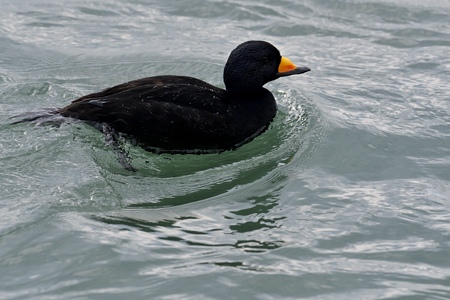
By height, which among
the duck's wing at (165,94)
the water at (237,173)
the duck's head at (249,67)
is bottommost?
the water at (237,173)

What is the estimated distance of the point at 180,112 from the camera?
7223mm

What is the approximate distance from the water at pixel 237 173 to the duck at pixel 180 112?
0.16 meters

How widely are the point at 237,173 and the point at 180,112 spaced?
0.71m

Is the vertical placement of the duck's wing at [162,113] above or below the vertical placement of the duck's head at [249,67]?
below

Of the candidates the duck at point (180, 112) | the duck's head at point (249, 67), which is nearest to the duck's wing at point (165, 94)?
the duck at point (180, 112)

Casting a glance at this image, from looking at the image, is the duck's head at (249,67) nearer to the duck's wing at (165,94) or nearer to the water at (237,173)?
the duck's wing at (165,94)

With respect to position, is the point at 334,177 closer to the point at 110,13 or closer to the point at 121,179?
the point at 121,179

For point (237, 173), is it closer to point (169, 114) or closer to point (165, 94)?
point (169, 114)

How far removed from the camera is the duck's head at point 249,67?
776 centimetres

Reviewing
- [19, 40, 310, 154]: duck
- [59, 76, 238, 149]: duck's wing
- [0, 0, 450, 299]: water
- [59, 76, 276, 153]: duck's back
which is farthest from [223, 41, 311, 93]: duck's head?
[0, 0, 450, 299]: water

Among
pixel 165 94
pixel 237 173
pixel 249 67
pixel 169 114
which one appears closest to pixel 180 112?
pixel 169 114

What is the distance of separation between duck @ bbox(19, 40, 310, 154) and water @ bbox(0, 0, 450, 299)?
159 millimetres

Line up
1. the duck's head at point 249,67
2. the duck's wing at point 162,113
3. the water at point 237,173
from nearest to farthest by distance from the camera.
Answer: the water at point 237,173, the duck's wing at point 162,113, the duck's head at point 249,67

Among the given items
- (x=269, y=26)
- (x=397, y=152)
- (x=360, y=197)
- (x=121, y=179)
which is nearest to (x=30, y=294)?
(x=121, y=179)
